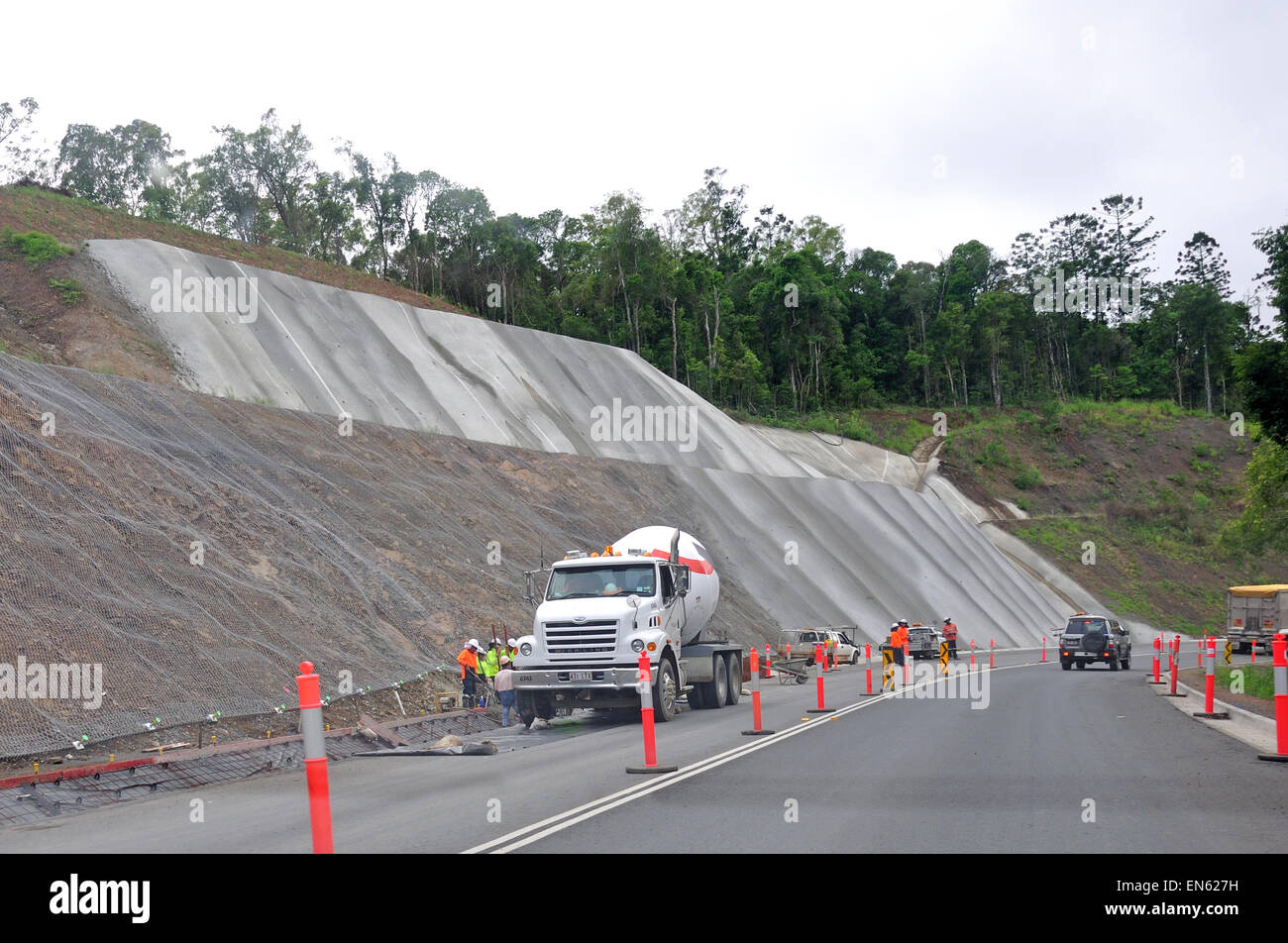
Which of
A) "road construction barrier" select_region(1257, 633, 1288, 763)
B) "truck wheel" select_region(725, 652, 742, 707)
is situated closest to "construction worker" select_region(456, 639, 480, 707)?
"truck wheel" select_region(725, 652, 742, 707)

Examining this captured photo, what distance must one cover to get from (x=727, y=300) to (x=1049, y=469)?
27518 millimetres

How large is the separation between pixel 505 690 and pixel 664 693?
2.90 meters

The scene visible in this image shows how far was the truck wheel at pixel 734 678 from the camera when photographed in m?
23.0

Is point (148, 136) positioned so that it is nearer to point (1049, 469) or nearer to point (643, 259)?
point (643, 259)

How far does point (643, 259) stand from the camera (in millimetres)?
76062

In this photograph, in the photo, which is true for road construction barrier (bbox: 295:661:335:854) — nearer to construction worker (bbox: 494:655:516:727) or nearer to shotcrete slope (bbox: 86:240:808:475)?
construction worker (bbox: 494:655:516:727)

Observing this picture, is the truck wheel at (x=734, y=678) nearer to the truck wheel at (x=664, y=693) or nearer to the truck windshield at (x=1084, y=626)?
the truck wheel at (x=664, y=693)

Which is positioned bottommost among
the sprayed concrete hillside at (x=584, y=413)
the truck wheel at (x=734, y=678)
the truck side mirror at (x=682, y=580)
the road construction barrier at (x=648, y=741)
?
the truck wheel at (x=734, y=678)

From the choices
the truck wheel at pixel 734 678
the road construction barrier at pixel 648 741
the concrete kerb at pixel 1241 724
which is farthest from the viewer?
the truck wheel at pixel 734 678

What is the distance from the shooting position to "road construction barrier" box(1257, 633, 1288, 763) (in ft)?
39.0

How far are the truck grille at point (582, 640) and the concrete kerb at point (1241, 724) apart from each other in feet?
30.9

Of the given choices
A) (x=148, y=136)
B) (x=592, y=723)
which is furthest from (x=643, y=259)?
(x=592, y=723)


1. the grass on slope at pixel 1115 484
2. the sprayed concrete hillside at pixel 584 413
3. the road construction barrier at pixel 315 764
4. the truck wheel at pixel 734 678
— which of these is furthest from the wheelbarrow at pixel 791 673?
the grass on slope at pixel 1115 484

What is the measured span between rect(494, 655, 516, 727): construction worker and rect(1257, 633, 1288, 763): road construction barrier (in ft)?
38.3
